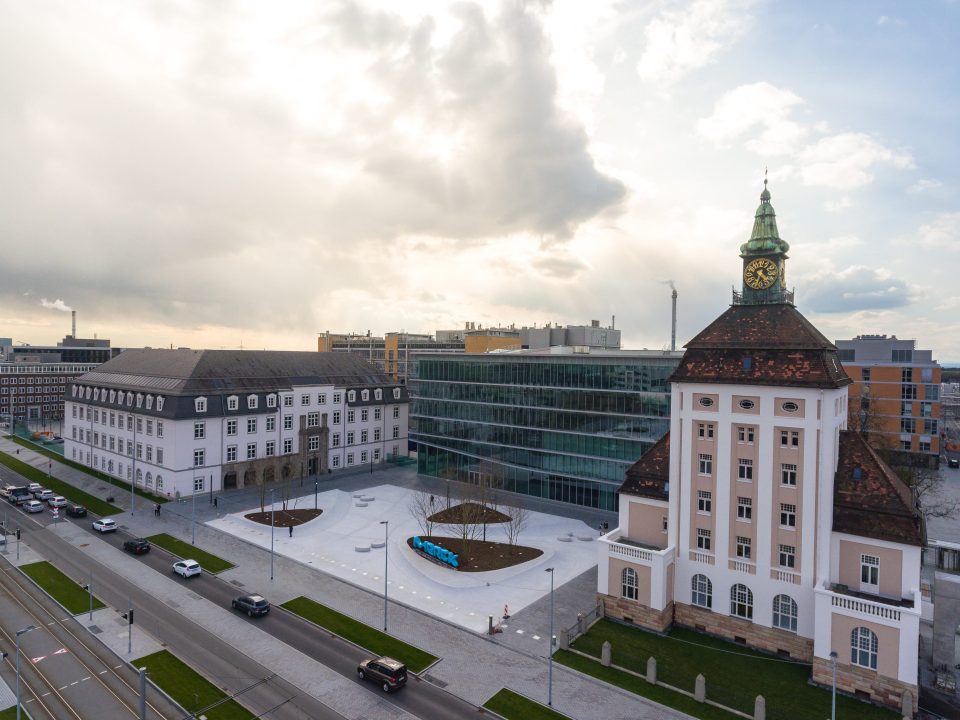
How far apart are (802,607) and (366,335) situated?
169 m

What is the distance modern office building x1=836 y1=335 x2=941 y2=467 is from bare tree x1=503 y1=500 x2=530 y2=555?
60848 mm

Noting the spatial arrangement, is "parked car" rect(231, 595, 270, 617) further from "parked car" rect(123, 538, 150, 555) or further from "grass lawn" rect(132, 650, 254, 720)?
"parked car" rect(123, 538, 150, 555)

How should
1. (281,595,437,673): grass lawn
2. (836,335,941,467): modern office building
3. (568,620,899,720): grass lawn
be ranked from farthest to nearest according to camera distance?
(836,335,941,467): modern office building, (281,595,437,673): grass lawn, (568,620,899,720): grass lawn

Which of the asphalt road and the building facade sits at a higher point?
the building facade

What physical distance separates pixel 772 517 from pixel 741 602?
6.53 meters

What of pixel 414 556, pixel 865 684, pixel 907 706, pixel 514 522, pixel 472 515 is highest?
pixel 472 515

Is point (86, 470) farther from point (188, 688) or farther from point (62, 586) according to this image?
point (188, 688)

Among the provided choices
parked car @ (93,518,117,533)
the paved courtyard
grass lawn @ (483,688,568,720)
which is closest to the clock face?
the paved courtyard

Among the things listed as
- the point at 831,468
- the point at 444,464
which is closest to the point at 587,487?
the point at 444,464

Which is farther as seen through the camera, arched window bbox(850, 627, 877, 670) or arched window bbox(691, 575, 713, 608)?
arched window bbox(691, 575, 713, 608)

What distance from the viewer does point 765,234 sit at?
4250 cm

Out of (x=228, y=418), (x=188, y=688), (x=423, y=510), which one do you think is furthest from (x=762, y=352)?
(x=228, y=418)

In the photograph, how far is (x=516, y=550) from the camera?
181ft

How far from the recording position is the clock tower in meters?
41.5
